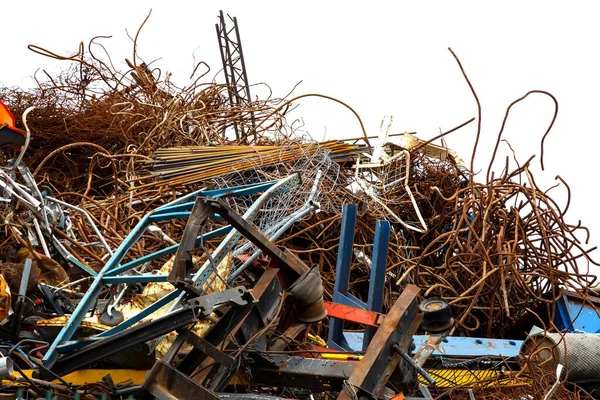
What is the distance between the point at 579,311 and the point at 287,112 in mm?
3833

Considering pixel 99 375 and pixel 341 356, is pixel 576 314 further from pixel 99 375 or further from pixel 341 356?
pixel 99 375

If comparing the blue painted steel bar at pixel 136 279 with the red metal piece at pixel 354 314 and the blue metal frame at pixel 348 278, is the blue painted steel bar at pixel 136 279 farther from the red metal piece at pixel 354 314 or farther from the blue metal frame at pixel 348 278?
the blue metal frame at pixel 348 278

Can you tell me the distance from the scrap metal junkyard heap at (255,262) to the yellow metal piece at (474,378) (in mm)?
18

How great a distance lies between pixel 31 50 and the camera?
9.65 metres

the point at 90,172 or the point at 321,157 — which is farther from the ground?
the point at 321,157

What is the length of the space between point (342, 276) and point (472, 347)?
1.87 meters

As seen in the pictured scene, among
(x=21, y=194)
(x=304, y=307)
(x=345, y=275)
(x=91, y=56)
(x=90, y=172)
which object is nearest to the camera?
(x=304, y=307)

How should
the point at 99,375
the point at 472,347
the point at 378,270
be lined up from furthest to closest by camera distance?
the point at 472,347
the point at 378,270
the point at 99,375

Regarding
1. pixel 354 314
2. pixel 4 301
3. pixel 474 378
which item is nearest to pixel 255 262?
pixel 354 314

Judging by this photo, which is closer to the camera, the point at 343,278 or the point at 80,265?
the point at 343,278

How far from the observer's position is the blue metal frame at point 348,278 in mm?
5062

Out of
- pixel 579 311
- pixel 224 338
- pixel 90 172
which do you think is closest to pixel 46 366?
pixel 224 338

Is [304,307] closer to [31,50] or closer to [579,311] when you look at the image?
[579,311]

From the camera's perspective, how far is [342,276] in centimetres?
543
